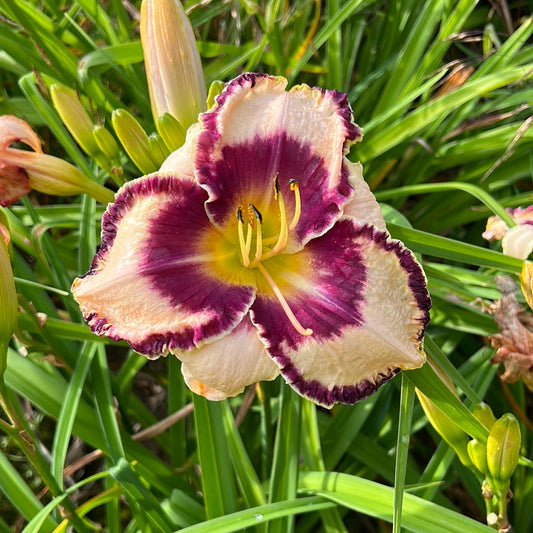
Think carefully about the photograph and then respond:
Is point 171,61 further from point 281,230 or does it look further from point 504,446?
point 504,446

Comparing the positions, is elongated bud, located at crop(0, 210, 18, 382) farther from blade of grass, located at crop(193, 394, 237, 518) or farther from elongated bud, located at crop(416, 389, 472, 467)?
elongated bud, located at crop(416, 389, 472, 467)

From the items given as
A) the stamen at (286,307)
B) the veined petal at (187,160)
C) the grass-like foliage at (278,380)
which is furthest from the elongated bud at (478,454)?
the veined petal at (187,160)

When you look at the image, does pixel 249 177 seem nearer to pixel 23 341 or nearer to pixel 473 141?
pixel 23 341

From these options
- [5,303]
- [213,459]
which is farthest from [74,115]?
[213,459]

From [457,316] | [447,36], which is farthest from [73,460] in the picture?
[447,36]

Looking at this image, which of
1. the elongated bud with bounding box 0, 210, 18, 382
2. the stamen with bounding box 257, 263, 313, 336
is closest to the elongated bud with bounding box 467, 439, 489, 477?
the stamen with bounding box 257, 263, 313, 336

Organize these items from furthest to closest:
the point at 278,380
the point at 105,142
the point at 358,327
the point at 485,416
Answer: the point at 278,380 < the point at 105,142 < the point at 485,416 < the point at 358,327
